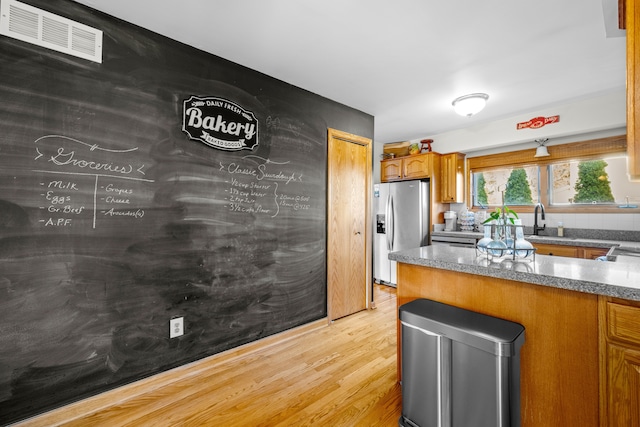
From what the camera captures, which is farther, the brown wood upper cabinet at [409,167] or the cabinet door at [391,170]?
the cabinet door at [391,170]

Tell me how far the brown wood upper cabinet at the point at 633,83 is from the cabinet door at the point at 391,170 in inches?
145

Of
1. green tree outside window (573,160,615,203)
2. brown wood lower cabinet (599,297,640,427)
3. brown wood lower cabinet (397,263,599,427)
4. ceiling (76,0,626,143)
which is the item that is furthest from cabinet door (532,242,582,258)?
brown wood lower cabinet (599,297,640,427)

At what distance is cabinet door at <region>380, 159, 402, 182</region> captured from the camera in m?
4.75

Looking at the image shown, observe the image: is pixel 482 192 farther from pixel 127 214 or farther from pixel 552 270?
pixel 127 214

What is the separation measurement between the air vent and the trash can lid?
247cm

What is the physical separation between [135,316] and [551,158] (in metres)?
4.89

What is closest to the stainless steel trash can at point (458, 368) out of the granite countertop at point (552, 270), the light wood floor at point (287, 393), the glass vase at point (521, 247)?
the granite countertop at point (552, 270)

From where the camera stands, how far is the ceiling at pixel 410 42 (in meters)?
1.80

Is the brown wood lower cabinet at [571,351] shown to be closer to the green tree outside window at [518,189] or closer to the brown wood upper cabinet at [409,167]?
the brown wood upper cabinet at [409,167]

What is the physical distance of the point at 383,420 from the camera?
1.70m

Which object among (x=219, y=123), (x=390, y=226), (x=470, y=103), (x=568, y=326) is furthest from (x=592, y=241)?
(x=219, y=123)

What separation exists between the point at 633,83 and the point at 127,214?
2613 mm

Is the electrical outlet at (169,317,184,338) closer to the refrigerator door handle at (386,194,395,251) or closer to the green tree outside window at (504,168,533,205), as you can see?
the refrigerator door handle at (386,194,395,251)

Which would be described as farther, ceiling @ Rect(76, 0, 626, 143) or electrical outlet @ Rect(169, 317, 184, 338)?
electrical outlet @ Rect(169, 317, 184, 338)
